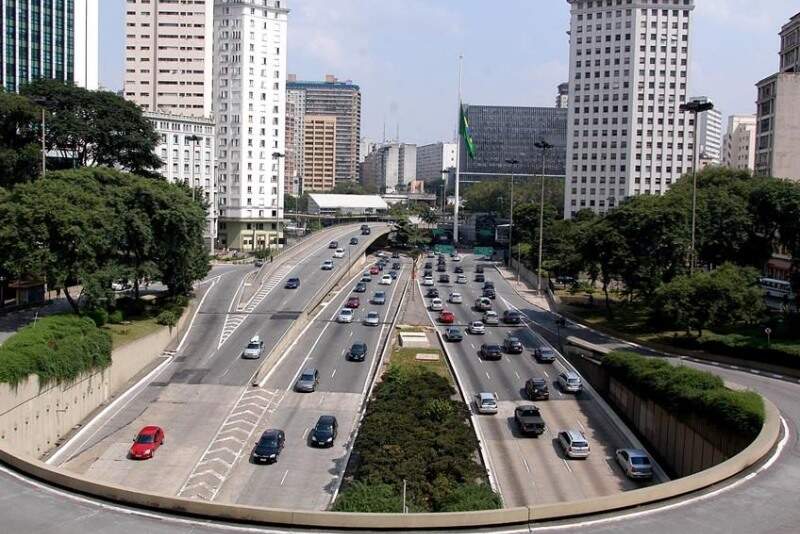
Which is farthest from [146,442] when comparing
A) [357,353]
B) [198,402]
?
[357,353]

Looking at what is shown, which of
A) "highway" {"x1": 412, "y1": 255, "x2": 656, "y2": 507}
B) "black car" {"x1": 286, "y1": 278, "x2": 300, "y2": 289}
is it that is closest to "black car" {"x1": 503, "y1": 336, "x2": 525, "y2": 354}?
"highway" {"x1": 412, "y1": 255, "x2": 656, "y2": 507}

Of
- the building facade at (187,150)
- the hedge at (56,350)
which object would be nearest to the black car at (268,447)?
the hedge at (56,350)

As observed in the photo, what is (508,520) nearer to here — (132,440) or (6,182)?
(132,440)

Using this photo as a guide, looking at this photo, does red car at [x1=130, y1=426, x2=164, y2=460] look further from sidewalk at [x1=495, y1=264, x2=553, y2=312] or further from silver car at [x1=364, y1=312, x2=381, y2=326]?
sidewalk at [x1=495, y1=264, x2=553, y2=312]

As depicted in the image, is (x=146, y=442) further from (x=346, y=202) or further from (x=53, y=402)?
(x=346, y=202)

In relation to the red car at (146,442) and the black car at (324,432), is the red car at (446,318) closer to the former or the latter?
the black car at (324,432)

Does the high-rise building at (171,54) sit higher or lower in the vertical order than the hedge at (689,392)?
higher
